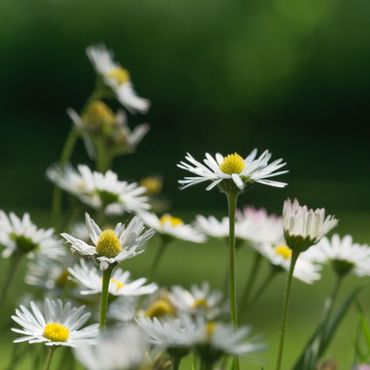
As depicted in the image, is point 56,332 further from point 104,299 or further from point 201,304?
point 201,304

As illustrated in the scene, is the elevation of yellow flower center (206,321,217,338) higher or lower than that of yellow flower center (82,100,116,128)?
lower

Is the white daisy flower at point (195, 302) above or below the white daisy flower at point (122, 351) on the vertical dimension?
above

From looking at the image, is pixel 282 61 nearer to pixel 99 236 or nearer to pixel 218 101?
pixel 218 101

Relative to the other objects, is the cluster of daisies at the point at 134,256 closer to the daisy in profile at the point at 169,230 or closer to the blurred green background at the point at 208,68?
the daisy in profile at the point at 169,230

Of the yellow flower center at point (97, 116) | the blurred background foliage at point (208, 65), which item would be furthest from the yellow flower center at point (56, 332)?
the blurred background foliage at point (208, 65)

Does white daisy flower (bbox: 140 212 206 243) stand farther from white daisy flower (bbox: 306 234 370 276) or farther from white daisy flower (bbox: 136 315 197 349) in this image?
white daisy flower (bbox: 136 315 197 349)

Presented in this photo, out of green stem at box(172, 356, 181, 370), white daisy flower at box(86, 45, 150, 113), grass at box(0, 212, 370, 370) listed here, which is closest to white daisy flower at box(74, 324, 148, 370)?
green stem at box(172, 356, 181, 370)
